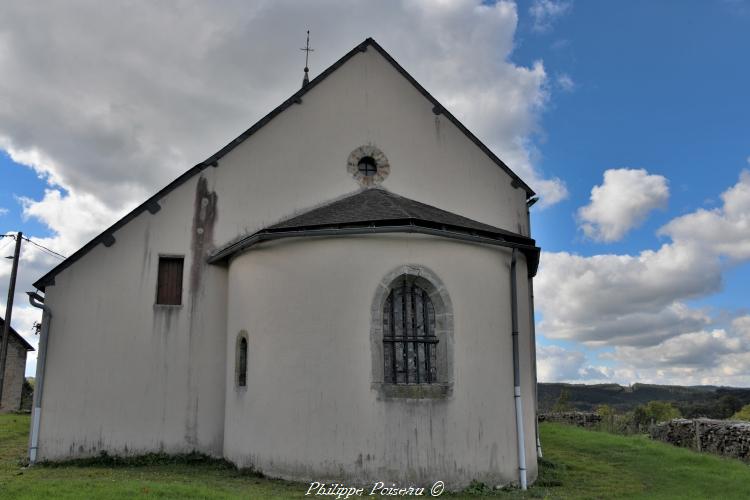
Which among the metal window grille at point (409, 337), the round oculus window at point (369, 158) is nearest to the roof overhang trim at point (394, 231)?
the metal window grille at point (409, 337)

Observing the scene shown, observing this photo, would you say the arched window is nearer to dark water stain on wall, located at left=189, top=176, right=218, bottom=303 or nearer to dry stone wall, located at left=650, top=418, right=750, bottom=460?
dark water stain on wall, located at left=189, top=176, right=218, bottom=303

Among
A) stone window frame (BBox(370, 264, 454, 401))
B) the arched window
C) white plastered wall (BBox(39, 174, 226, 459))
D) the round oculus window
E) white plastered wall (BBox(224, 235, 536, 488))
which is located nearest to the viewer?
white plastered wall (BBox(224, 235, 536, 488))

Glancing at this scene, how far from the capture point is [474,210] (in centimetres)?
1514

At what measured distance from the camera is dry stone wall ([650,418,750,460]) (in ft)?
57.1

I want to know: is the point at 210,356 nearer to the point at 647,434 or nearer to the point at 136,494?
the point at 136,494

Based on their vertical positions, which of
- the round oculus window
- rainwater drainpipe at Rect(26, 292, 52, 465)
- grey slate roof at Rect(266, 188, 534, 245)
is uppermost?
the round oculus window

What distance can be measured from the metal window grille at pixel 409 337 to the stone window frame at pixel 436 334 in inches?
5.0

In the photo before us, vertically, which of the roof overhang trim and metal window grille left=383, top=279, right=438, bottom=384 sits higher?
the roof overhang trim

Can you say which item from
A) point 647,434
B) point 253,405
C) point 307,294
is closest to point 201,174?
point 307,294

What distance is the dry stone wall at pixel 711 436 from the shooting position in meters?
17.4

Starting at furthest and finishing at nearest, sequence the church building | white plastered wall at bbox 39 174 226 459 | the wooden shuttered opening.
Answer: the wooden shuttered opening → white plastered wall at bbox 39 174 226 459 → the church building

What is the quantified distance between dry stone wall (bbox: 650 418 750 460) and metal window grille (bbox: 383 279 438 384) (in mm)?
11740

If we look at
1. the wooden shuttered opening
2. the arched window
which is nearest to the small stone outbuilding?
the wooden shuttered opening

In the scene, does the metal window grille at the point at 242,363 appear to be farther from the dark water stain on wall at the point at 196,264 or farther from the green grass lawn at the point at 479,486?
the green grass lawn at the point at 479,486
